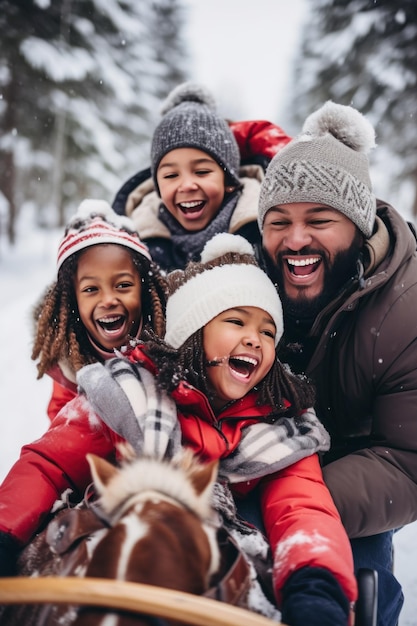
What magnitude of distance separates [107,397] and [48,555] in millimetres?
615

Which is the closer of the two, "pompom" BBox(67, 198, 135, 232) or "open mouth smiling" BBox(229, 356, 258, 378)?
"open mouth smiling" BBox(229, 356, 258, 378)

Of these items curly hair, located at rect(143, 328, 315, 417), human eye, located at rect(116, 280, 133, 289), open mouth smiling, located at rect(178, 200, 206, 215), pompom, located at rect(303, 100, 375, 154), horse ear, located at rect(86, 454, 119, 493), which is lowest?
horse ear, located at rect(86, 454, 119, 493)

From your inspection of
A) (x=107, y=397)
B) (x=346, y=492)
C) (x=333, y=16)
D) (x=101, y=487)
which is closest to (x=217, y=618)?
(x=101, y=487)

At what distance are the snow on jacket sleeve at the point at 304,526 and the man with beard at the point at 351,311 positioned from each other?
191 millimetres

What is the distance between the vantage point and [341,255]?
246cm

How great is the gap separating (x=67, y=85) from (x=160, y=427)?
1286 cm

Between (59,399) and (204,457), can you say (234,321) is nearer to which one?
(204,457)

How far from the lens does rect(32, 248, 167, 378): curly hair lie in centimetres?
278

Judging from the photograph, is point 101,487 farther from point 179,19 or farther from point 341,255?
point 179,19

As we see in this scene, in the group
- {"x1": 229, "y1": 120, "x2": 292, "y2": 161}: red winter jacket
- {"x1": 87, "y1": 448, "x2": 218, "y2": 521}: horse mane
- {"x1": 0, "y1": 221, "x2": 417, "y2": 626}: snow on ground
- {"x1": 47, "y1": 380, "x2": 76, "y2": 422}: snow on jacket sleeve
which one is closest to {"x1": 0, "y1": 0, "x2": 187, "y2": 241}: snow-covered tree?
{"x1": 0, "y1": 221, "x2": 417, "y2": 626}: snow on ground

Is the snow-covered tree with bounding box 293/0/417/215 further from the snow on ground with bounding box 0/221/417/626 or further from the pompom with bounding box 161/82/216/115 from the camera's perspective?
the snow on ground with bounding box 0/221/417/626

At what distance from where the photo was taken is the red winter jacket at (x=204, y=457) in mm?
1688

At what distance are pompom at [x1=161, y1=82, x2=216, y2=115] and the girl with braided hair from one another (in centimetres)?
147

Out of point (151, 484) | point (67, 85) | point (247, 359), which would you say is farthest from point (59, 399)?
point (67, 85)
